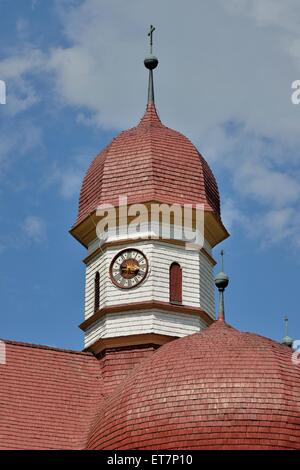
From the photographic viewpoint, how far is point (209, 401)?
1054 inches

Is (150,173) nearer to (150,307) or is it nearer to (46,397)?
(150,307)

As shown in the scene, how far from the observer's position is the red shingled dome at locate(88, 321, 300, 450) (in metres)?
26.3

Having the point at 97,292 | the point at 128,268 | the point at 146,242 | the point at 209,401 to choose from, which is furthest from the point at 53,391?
the point at 209,401

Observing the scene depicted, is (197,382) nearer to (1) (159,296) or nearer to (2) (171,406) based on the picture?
(2) (171,406)

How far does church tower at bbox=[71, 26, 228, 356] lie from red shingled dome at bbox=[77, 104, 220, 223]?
0.10 ft

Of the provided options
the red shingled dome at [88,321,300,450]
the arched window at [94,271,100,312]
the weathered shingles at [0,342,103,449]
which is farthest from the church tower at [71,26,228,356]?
the red shingled dome at [88,321,300,450]

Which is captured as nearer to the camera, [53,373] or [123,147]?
[53,373]

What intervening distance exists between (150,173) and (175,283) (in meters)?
3.66

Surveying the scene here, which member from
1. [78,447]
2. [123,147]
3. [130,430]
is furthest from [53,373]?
[123,147]

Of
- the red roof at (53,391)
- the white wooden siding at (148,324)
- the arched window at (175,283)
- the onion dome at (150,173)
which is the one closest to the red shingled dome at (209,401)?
the red roof at (53,391)

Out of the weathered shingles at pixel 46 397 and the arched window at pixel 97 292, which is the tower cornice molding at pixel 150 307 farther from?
the weathered shingles at pixel 46 397
